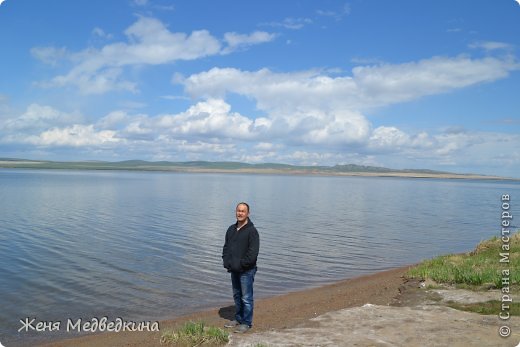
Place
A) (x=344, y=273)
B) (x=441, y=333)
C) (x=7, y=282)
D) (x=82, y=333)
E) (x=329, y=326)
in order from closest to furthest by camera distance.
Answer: (x=441, y=333), (x=329, y=326), (x=82, y=333), (x=7, y=282), (x=344, y=273)

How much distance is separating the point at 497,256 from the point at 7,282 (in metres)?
18.7

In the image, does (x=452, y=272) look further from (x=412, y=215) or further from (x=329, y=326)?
(x=412, y=215)

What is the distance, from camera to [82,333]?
1166 cm

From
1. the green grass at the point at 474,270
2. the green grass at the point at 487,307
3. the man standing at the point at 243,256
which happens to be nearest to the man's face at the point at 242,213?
the man standing at the point at 243,256

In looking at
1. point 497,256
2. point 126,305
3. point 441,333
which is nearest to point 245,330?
point 441,333

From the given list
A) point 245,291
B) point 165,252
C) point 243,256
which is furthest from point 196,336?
point 165,252

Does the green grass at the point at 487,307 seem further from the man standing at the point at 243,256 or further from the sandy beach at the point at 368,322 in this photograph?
the man standing at the point at 243,256

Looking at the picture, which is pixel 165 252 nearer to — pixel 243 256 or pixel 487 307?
pixel 243 256

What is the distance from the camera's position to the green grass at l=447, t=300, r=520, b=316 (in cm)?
977

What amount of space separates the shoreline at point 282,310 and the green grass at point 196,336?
0.38 meters

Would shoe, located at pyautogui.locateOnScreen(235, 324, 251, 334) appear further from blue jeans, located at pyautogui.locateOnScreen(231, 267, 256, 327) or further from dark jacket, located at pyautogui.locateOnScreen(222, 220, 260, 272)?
dark jacket, located at pyautogui.locateOnScreen(222, 220, 260, 272)

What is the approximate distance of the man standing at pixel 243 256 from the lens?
951 centimetres

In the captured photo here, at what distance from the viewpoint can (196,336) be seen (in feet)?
27.3

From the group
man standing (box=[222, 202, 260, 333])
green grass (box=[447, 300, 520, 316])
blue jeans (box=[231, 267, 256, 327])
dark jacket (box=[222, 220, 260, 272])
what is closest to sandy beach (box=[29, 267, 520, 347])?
green grass (box=[447, 300, 520, 316])
